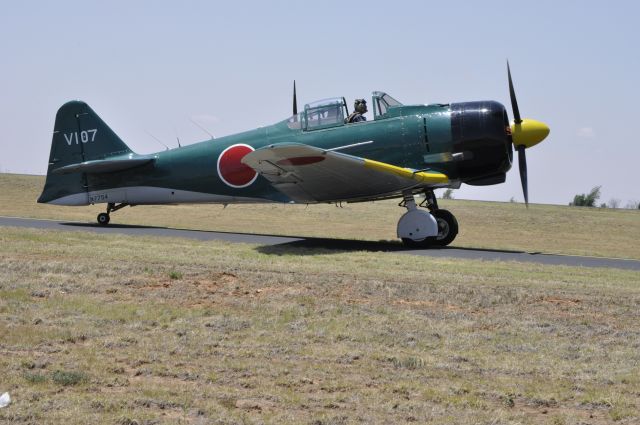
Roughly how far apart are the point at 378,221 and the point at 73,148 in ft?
41.1

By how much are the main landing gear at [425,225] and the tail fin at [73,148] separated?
7873mm

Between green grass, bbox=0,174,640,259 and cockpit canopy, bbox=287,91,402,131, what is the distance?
6.17 metres

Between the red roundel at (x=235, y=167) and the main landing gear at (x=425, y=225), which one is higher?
the red roundel at (x=235, y=167)

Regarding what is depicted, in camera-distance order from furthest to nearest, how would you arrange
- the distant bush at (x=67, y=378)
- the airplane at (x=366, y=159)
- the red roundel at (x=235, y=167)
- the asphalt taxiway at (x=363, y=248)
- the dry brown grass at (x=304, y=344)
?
the red roundel at (x=235, y=167)
the airplane at (x=366, y=159)
the asphalt taxiway at (x=363, y=248)
the distant bush at (x=67, y=378)
the dry brown grass at (x=304, y=344)

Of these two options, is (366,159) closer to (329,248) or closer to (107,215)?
(329,248)

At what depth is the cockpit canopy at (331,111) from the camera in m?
17.4

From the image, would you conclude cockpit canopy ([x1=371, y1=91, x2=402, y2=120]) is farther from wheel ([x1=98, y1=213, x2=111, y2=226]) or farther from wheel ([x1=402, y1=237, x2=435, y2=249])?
wheel ([x1=98, y1=213, x2=111, y2=226])

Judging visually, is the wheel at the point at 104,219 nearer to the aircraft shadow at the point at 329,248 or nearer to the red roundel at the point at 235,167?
the red roundel at the point at 235,167

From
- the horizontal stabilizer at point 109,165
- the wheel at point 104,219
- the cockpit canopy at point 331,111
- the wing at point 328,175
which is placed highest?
the cockpit canopy at point 331,111

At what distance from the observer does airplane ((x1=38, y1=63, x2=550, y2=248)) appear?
53.2 feet

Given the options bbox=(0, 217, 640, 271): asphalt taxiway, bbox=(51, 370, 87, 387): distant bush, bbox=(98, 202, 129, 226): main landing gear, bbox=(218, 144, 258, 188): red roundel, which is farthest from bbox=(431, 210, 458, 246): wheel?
bbox=(51, 370, 87, 387): distant bush

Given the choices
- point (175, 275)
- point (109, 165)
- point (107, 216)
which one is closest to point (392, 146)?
point (109, 165)

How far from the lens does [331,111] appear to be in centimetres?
1770

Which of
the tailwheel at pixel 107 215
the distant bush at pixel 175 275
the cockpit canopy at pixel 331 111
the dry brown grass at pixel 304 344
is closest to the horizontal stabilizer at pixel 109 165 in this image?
the tailwheel at pixel 107 215
